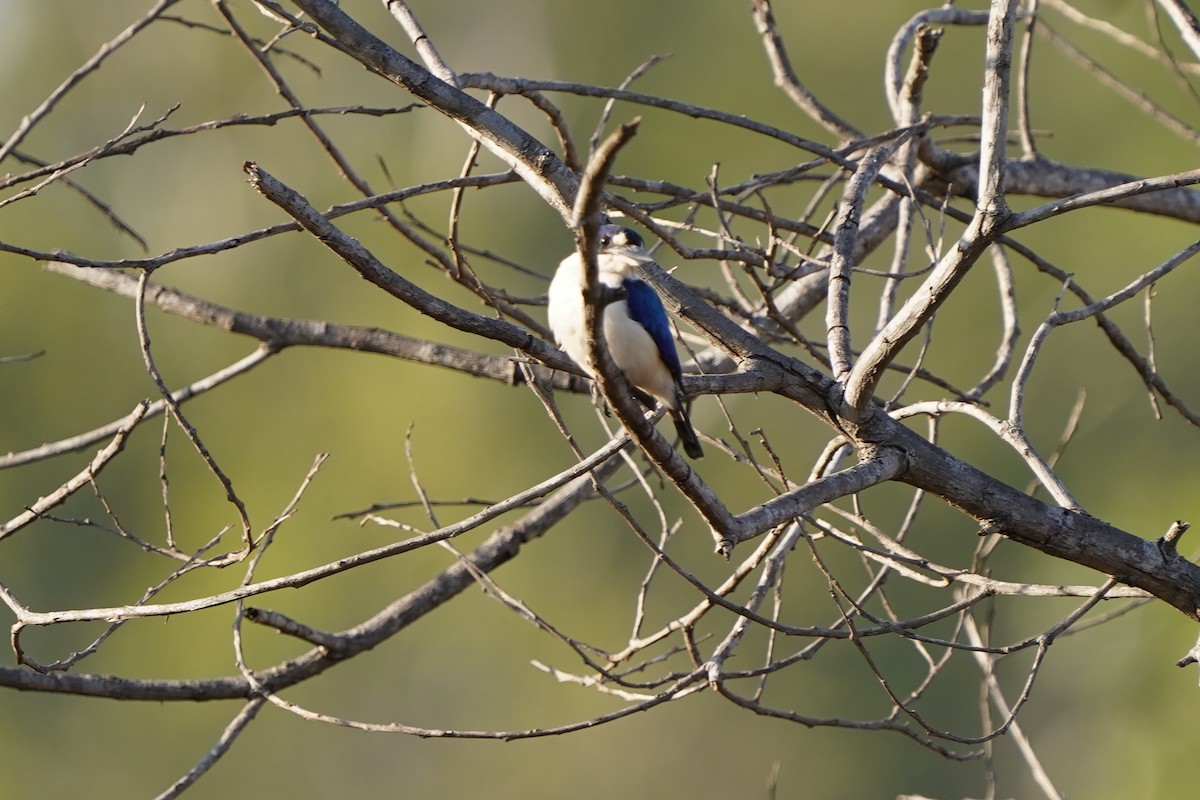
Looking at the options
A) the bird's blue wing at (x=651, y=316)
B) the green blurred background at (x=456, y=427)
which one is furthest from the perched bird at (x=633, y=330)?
the green blurred background at (x=456, y=427)

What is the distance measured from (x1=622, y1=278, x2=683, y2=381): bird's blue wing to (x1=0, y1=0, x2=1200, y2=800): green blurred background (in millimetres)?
14832

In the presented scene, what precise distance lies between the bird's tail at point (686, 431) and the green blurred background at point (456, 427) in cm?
1503

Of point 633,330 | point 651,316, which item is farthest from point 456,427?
point 633,330

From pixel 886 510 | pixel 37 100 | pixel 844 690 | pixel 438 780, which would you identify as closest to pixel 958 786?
pixel 844 690

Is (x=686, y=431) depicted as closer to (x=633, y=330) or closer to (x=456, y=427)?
(x=633, y=330)

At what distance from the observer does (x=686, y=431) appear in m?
3.53

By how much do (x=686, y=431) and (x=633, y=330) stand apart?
0.33 meters

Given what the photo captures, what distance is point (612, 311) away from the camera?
3.62m

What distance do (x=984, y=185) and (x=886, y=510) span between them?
18.2 metres

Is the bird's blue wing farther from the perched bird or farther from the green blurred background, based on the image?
the green blurred background

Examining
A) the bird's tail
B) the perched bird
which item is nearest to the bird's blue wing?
the perched bird

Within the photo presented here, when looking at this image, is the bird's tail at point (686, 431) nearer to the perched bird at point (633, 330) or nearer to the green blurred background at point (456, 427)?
the perched bird at point (633, 330)

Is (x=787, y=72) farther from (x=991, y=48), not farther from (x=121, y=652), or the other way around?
(x=121, y=652)

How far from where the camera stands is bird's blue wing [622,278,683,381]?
358 cm
